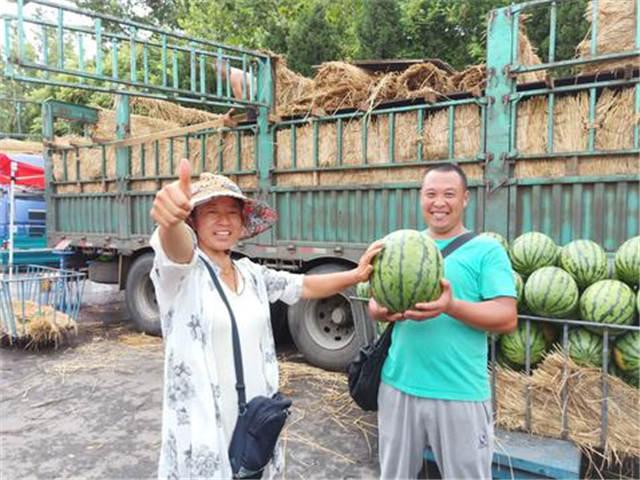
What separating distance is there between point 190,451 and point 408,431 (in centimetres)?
97

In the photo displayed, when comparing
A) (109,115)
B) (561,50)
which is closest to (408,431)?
(109,115)

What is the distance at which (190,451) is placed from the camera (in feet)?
6.32

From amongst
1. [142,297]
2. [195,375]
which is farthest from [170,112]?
[195,375]

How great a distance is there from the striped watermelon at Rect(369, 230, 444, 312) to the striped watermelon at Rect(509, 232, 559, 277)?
6.64 feet

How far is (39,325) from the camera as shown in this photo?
666 centimetres

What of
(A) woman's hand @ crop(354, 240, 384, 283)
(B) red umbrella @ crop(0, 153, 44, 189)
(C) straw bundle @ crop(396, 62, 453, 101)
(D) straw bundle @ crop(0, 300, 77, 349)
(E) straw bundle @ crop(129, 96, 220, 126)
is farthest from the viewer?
(E) straw bundle @ crop(129, 96, 220, 126)

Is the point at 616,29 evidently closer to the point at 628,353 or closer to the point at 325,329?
the point at 628,353

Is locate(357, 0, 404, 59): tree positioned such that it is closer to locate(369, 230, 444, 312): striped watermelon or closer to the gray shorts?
locate(369, 230, 444, 312): striped watermelon

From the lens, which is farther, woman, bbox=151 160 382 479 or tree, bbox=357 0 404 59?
tree, bbox=357 0 404 59

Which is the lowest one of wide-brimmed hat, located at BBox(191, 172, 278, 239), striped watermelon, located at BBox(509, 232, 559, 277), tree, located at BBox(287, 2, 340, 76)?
striped watermelon, located at BBox(509, 232, 559, 277)

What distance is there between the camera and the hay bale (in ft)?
13.2

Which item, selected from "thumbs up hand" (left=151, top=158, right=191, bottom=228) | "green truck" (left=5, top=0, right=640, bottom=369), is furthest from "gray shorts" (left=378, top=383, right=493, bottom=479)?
"green truck" (left=5, top=0, right=640, bottom=369)

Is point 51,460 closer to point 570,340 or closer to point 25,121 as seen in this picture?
point 570,340

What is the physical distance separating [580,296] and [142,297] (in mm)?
6180
